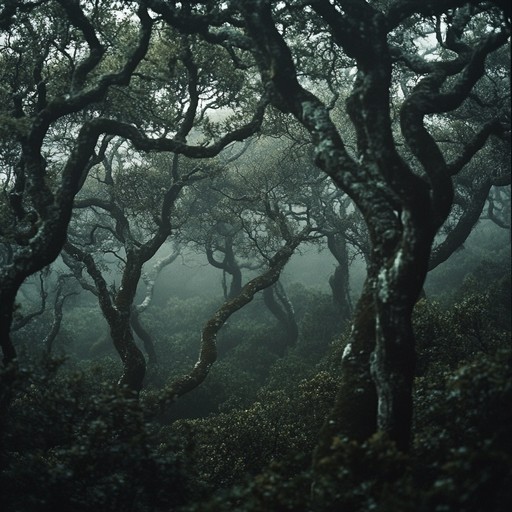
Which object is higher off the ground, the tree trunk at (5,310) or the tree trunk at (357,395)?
the tree trunk at (5,310)

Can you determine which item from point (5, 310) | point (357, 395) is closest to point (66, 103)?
point (5, 310)

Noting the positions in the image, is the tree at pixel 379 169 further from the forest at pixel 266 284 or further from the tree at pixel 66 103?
the tree at pixel 66 103

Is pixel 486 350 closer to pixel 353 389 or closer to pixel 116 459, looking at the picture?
pixel 353 389

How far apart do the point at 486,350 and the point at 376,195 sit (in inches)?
262

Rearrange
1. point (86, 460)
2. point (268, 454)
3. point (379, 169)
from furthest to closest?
point (268, 454), point (379, 169), point (86, 460)

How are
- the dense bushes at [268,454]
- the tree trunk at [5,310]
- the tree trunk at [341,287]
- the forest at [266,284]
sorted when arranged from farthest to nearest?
the tree trunk at [341,287], the tree trunk at [5,310], the forest at [266,284], the dense bushes at [268,454]

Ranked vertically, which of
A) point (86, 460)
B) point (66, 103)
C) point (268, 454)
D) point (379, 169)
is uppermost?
point (66, 103)

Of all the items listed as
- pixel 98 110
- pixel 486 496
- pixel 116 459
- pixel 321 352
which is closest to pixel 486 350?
pixel 486 496

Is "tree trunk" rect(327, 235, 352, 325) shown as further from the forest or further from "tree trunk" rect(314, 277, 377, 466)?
"tree trunk" rect(314, 277, 377, 466)

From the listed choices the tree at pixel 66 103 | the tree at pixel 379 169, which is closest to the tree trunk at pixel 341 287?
the tree at pixel 66 103

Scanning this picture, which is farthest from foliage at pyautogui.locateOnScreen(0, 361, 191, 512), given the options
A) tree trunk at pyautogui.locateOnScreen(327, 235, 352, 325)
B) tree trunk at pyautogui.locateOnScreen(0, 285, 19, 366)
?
tree trunk at pyautogui.locateOnScreen(327, 235, 352, 325)

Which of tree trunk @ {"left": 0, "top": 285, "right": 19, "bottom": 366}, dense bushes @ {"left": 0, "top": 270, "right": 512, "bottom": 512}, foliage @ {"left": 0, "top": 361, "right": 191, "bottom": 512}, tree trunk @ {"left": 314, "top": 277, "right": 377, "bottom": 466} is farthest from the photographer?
tree trunk @ {"left": 0, "top": 285, "right": 19, "bottom": 366}

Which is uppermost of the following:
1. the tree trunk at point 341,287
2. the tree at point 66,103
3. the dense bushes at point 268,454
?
the tree at point 66,103

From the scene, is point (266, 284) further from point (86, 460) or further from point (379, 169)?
point (86, 460)
